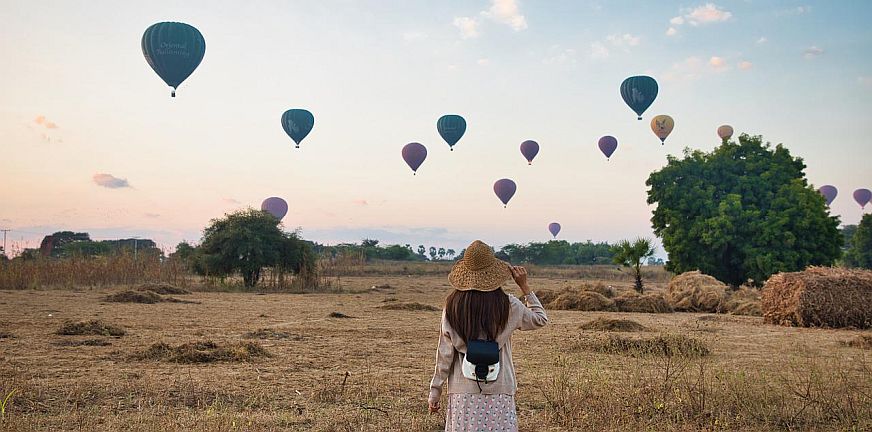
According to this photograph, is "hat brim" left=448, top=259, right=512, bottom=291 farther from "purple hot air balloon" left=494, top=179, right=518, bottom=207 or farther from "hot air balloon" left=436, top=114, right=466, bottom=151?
"purple hot air balloon" left=494, top=179, right=518, bottom=207

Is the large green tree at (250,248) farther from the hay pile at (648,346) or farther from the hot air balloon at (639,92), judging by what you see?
the hay pile at (648,346)

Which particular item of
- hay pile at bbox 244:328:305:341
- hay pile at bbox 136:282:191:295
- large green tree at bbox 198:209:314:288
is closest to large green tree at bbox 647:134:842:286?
large green tree at bbox 198:209:314:288

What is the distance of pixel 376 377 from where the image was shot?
31.9 feet

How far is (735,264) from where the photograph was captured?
111ft

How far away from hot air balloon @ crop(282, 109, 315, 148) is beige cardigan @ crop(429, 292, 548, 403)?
4315cm

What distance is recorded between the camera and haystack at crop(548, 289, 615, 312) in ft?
80.7

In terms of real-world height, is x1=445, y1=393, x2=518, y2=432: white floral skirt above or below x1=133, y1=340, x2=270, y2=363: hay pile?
above

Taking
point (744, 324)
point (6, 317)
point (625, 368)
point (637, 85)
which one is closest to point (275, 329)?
point (6, 317)

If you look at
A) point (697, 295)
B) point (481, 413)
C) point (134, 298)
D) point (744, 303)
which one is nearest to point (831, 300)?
point (744, 303)

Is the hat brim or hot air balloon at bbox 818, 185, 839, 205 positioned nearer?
the hat brim

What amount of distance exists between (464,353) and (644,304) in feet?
66.9

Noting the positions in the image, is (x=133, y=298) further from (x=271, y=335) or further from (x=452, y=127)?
(x=452, y=127)

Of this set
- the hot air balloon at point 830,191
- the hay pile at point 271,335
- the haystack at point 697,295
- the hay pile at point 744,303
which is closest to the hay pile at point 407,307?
the haystack at point 697,295

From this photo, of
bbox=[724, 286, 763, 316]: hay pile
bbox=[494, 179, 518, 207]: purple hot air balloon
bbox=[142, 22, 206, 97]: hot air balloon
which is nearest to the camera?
bbox=[724, 286, 763, 316]: hay pile
